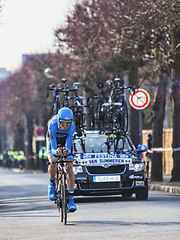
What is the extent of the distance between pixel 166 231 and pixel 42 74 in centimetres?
4875

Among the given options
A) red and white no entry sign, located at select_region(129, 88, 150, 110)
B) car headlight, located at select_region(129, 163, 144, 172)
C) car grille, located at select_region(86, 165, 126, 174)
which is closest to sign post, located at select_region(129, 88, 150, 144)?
red and white no entry sign, located at select_region(129, 88, 150, 110)

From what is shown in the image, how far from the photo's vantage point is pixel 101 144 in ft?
61.6

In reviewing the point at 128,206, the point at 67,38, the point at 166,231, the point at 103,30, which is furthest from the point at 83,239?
the point at 67,38

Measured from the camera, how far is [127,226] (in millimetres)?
12055

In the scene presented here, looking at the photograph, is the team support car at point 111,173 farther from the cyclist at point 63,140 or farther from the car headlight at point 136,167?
the cyclist at point 63,140

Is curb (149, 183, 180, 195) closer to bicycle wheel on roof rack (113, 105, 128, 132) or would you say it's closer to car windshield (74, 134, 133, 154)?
bicycle wheel on roof rack (113, 105, 128, 132)

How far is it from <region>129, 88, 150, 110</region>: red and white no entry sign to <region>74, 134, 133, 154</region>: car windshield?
6111 mm

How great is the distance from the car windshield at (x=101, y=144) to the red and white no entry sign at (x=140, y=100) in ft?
20.0

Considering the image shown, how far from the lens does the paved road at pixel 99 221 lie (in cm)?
1114

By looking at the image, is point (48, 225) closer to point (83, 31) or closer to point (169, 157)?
point (169, 157)

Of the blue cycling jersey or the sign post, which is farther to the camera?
the sign post

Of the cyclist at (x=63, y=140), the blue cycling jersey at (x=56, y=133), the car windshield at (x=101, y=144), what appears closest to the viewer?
the cyclist at (x=63, y=140)

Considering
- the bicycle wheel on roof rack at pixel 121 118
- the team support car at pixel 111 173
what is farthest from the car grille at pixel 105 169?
the bicycle wheel on roof rack at pixel 121 118

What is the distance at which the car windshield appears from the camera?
18.5 metres
